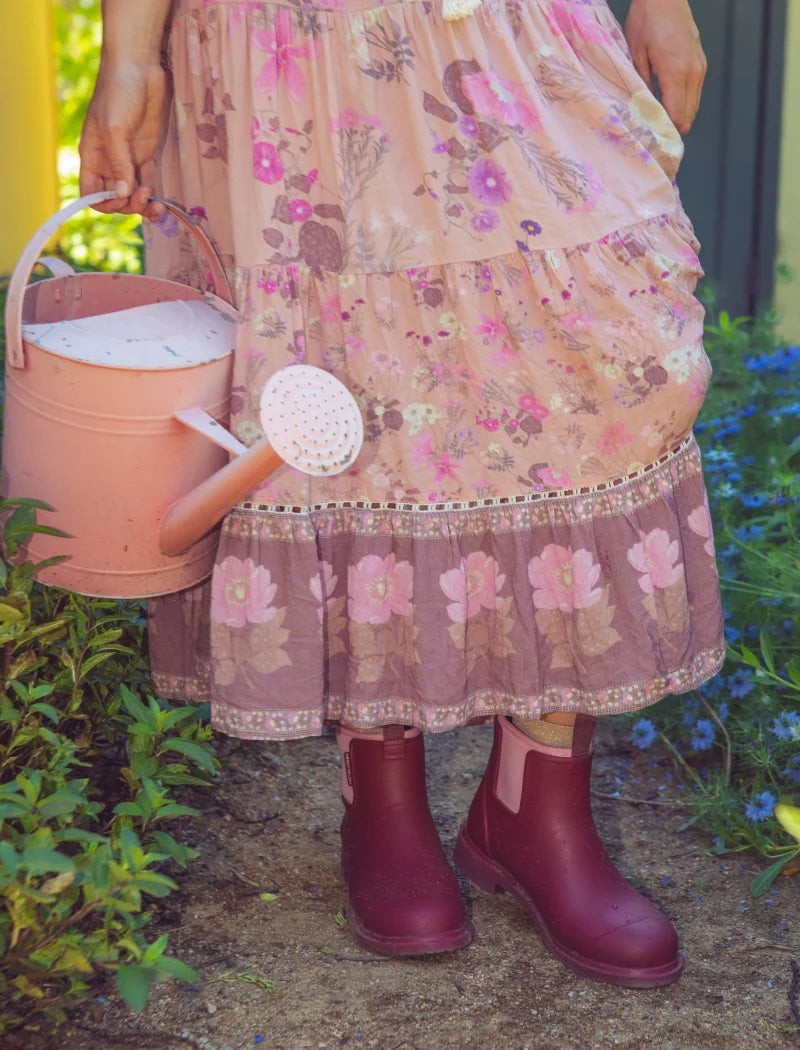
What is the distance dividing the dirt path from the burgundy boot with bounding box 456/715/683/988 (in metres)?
0.03

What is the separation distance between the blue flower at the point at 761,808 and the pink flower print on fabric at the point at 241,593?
0.74 metres

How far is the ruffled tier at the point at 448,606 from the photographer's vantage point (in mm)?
1351

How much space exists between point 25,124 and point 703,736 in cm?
300

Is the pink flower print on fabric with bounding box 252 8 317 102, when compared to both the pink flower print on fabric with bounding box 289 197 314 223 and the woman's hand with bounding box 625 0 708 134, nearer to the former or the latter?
the pink flower print on fabric with bounding box 289 197 314 223

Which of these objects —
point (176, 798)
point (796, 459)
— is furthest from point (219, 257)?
point (796, 459)

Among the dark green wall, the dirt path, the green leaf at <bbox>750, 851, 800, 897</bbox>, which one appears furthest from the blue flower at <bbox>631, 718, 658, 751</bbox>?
the dark green wall

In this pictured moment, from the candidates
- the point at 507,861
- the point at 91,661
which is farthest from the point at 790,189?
the point at 91,661

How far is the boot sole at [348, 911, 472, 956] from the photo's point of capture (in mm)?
1404

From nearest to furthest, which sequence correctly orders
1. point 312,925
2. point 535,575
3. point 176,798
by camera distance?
point 535,575 < point 312,925 < point 176,798

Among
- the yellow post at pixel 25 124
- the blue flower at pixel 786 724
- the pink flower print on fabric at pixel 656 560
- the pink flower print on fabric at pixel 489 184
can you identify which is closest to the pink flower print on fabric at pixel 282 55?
the pink flower print on fabric at pixel 489 184

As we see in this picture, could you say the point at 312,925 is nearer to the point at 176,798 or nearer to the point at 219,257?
the point at 176,798

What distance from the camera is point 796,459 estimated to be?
2408 millimetres

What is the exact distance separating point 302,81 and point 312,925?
1015 millimetres

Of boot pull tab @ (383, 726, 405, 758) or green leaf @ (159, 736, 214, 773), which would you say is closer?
green leaf @ (159, 736, 214, 773)
